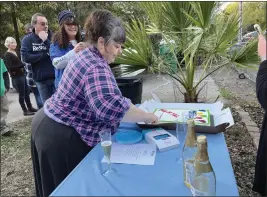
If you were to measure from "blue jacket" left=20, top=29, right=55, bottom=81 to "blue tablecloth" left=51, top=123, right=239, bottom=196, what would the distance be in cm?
233

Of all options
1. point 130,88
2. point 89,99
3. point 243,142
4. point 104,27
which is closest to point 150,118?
point 89,99

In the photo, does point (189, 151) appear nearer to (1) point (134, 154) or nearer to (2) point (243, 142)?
(1) point (134, 154)

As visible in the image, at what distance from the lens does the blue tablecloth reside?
1.01 meters

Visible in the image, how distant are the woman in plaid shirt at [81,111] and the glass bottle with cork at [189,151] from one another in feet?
1.22

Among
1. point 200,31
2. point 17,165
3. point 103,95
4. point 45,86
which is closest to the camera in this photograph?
point 103,95

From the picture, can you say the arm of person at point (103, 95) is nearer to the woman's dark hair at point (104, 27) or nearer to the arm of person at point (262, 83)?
the woman's dark hair at point (104, 27)

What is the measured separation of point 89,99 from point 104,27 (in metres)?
0.40

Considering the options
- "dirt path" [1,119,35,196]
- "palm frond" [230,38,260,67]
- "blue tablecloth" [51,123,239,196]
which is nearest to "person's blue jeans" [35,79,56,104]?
"dirt path" [1,119,35,196]

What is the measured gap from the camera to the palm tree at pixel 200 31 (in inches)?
103

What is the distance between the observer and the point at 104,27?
1.40 metres

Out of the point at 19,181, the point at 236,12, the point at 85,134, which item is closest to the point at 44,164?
the point at 85,134

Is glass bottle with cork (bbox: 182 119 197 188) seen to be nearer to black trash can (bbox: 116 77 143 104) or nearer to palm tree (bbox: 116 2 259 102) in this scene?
palm tree (bbox: 116 2 259 102)

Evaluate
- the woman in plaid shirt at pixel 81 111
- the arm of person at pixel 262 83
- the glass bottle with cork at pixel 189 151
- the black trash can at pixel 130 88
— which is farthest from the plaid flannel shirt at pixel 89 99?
the black trash can at pixel 130 88

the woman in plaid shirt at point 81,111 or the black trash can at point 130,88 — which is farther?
the black trash can at point 130,88
